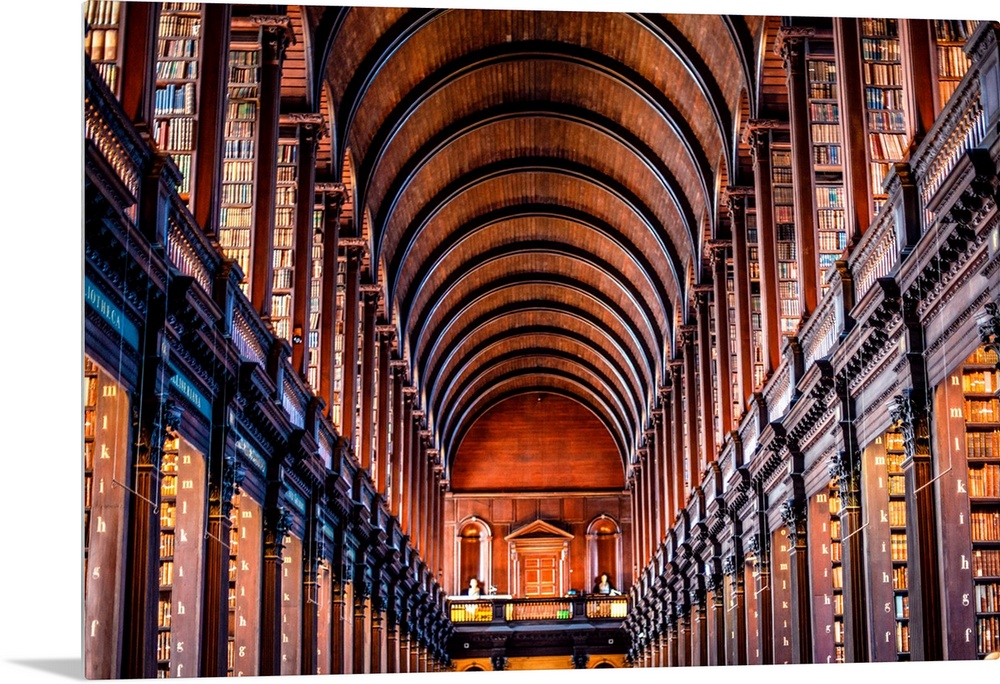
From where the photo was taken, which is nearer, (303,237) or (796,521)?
(796,521)

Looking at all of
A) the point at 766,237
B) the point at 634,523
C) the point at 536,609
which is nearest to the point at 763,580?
the point at 766,237

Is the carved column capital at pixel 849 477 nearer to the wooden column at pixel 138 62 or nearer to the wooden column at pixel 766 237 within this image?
the wooden column at pixel 766 237

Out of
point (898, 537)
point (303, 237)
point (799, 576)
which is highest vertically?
point (303, 237)

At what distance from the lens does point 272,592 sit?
1573cm

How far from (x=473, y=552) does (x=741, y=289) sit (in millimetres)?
26393

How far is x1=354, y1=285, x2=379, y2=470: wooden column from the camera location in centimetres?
2439

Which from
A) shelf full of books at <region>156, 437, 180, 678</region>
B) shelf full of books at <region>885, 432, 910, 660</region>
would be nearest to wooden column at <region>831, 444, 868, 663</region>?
shelf full of books at <region>885, 432, 910, 660</region>

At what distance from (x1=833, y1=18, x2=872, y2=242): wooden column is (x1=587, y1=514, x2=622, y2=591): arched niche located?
32620mm

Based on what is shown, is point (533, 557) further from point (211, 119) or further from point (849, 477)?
point (211, 119)

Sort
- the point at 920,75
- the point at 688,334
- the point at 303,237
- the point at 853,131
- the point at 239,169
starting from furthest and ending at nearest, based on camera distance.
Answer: the point at 688,334 < the point at 303,237 < the point at 239,169 < the point at 853,131 < the point at 920,75

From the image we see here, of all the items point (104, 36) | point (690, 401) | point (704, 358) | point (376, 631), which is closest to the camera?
point (104, 36)

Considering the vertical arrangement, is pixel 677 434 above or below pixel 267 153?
below

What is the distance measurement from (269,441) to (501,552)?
31095 millimetres

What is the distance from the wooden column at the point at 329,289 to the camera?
20.0 meters
